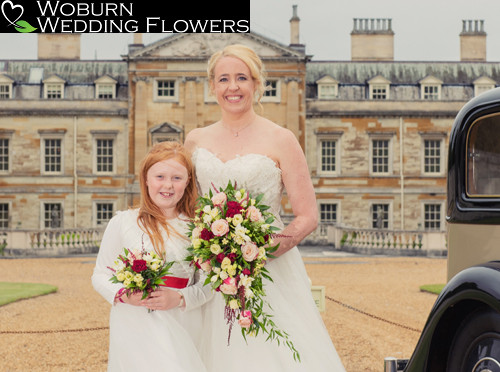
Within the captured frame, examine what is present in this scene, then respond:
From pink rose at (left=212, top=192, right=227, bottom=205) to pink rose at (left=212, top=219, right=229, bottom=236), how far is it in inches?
4.5

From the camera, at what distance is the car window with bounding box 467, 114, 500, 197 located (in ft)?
11.2

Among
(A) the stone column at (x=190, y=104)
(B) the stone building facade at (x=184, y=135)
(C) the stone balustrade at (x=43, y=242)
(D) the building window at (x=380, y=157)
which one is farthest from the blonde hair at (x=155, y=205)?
(D) the building window at (x=380, y=157)

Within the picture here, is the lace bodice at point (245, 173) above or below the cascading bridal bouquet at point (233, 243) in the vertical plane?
above

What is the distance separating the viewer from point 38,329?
27.7 feet

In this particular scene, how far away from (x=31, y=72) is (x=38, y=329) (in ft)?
98.4

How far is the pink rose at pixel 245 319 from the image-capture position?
3.12 m

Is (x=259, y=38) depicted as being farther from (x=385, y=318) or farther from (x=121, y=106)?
(x=385, y=318)

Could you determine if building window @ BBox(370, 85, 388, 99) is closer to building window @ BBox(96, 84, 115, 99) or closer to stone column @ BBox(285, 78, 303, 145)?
Result: stone column @ BBox(285, 78, 303, 145)

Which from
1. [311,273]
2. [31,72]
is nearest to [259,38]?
[31,72]

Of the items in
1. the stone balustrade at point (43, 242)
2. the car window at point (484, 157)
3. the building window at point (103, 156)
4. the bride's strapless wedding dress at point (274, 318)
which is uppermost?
the building window at point (103, 156)

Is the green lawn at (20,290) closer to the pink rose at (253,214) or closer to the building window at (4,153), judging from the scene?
the pink rose at (253,214)

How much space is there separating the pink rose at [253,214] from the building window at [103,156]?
3112 cm

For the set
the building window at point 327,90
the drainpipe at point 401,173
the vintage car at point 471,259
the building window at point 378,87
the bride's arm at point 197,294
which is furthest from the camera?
the building window at point 378,87

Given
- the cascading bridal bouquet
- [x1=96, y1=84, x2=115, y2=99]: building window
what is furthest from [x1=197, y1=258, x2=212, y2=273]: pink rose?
[x1=96, y1=84, x2=115, y2=99]: building window
